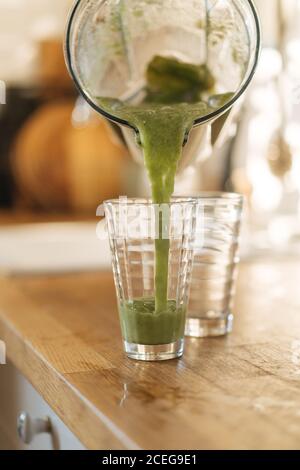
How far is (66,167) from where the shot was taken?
2.44 m

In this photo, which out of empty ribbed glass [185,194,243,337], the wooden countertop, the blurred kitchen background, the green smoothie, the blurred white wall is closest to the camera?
the wooden countertop

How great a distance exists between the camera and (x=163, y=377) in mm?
719

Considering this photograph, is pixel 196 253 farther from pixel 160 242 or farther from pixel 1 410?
pixel 1 410

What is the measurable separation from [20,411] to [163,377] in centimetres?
30

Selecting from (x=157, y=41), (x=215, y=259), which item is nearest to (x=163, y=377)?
(x=215, y=259)

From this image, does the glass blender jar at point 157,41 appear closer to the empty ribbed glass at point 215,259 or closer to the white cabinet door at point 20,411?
the empty ribbed glass at point 215,259

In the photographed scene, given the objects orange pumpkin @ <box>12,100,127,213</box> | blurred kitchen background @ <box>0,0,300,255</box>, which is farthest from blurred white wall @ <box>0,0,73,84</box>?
orange pumpkin @ <box>12,100,127,213</box>

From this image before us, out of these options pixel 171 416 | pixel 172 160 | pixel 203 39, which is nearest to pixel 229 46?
pixel 203 39

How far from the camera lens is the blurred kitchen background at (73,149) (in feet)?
7.85

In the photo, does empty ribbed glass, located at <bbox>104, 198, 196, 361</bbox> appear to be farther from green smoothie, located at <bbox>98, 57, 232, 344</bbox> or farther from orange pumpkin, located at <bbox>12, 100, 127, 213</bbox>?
orange pumpkin, located at <bbox>12, 100, 127, 213</bbox>

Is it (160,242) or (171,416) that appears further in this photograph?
(160,242)

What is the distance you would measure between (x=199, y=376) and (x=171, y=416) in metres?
0.11

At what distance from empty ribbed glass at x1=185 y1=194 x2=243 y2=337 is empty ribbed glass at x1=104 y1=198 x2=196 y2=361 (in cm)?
11

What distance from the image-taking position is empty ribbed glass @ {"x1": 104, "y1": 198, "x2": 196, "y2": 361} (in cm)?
77
